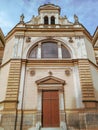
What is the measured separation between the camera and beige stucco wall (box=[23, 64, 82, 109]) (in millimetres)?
13852

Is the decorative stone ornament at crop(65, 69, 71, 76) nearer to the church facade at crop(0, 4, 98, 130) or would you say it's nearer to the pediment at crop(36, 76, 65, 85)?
the church facade at crop(0, 4, 98, 130)

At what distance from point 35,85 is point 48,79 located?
4.59ft

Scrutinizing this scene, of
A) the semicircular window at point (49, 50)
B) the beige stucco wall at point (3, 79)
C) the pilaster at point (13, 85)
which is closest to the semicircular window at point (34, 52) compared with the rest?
the semicircular window at point (49, 50)

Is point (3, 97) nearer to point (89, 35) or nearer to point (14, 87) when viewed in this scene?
point (14, 87)

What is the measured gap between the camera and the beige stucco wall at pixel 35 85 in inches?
545

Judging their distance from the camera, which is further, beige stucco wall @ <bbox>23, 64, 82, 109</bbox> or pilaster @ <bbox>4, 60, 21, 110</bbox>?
beige stucco wall @ <bbox>23, 64, 82, 109</bbox>

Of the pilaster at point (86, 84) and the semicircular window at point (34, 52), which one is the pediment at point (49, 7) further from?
the pilaster at point (86, 84)

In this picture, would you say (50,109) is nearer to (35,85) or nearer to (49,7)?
(35,85)

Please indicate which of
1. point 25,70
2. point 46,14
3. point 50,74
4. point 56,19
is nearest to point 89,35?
point 56,19

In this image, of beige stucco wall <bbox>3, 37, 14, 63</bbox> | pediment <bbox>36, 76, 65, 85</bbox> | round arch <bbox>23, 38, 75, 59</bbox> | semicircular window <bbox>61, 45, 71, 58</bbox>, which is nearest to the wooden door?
pediment <bbox>36, 76, 65, 85</bbox>

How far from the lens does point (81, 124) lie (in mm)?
12750

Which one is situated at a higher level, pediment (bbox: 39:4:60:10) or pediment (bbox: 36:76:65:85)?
pediment (bbox: 39:4:60:10)

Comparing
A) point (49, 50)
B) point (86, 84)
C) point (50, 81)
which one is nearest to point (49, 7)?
point (49, 50)

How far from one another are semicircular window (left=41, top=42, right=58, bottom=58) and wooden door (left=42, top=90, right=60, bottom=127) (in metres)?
4.30
